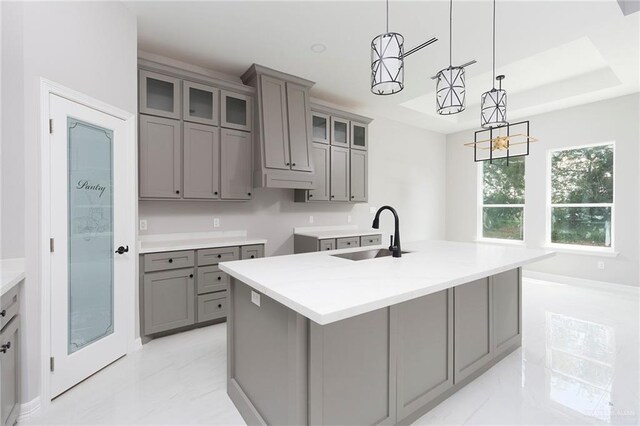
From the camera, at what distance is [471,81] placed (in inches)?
176

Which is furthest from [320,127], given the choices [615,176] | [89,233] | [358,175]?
[615,176]

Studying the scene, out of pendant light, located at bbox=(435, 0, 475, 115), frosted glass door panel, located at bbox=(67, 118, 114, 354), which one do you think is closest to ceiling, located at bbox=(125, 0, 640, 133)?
pendant light, located at bbox=(435, 0, 475, 115)

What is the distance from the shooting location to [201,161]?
10.5 ft

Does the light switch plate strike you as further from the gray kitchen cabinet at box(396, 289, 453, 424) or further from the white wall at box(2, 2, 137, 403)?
the white wall at box(2, 2, 137, 403)

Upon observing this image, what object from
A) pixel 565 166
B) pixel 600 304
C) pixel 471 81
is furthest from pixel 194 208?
pixel 565 166

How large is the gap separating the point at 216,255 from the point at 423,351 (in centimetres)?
220

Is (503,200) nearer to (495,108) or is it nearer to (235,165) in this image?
(495,108)

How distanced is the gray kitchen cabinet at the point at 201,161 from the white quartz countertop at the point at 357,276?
1617 mm

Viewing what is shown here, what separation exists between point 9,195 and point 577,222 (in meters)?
6.80

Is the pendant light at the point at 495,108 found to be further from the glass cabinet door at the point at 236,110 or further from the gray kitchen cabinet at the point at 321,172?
the glass cabinet door at the point at 236,110

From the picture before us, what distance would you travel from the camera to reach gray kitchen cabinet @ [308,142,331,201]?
417 cm

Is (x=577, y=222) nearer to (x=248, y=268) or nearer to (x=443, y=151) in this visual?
(x=443, y=151)

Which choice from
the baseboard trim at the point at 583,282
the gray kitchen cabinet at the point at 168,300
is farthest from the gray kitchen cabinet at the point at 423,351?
the baseboard trim at the point at 583,282

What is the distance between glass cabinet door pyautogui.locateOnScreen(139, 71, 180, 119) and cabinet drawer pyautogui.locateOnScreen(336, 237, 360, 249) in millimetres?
2476
